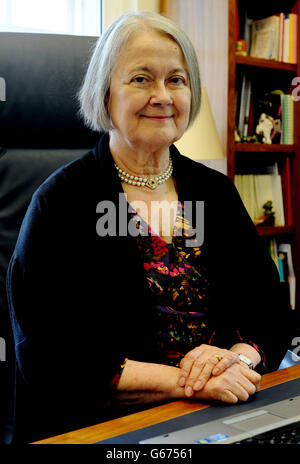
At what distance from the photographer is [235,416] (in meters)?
0.76

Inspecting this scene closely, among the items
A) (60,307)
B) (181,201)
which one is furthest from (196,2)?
(60,307)

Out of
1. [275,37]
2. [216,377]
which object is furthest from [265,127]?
[216,377]

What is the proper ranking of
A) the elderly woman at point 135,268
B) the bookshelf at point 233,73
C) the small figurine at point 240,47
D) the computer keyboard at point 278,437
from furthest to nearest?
the small figurine at point 240,47 < the bookshelf at point 233,73 < the elderly woman at point 135,268 < the computer keyboard at point 278,437

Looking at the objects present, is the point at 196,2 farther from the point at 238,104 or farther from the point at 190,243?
the point at 190,243

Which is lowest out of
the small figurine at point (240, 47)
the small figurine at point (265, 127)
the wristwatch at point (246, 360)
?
the wristwatch at point (246, 360)

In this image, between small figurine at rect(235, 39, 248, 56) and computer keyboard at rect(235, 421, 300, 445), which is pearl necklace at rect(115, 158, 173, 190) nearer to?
computer keyboard at rect(235, 421, 300, 445)

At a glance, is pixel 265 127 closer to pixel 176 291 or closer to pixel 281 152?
pixel 281 152

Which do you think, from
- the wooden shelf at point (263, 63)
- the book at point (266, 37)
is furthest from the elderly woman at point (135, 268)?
the book at point (266, 37)

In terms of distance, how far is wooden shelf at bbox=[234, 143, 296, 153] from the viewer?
2362 millimetres

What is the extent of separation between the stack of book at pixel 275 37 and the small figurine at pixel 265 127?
28 cm

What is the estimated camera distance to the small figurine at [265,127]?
253cm

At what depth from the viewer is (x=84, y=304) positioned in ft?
3.48

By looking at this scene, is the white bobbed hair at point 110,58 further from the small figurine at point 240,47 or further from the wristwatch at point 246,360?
the small figurine at point 240,47
